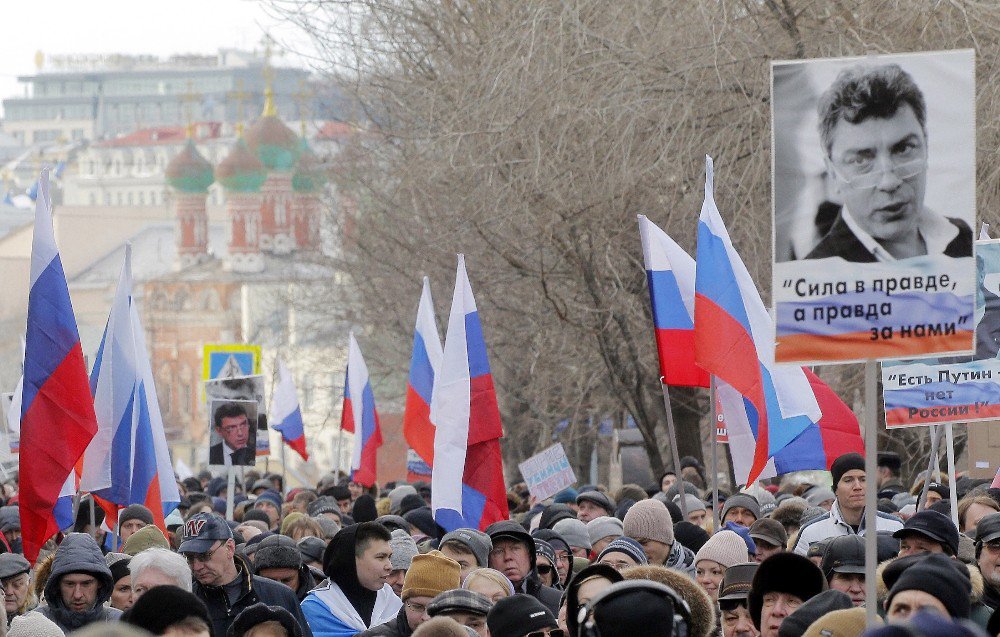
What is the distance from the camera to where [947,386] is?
10.6 metres

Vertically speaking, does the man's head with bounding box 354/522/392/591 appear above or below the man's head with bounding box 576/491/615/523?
above

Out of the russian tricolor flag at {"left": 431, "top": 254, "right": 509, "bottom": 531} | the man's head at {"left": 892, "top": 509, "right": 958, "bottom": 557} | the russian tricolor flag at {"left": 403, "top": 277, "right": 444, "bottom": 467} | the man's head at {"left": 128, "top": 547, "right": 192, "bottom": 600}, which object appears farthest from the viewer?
the russian tricolor flag at {"left": 403, "top": 277, "right": 444, "bottom": 467}

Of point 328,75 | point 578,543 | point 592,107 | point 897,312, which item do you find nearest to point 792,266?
point 897,312

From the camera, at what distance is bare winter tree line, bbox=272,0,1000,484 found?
15680mm

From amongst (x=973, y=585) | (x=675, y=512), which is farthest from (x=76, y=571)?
(x=675, y=512)

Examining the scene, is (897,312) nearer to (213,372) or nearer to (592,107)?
(592,107)

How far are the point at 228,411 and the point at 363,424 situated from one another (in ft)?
10.3

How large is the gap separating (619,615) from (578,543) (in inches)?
220

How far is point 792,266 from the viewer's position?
5.83 m

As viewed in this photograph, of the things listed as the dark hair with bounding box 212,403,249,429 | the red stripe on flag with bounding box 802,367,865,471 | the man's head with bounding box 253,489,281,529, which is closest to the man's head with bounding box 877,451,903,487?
the red stripe on flag with bounding box 802,367,865,471

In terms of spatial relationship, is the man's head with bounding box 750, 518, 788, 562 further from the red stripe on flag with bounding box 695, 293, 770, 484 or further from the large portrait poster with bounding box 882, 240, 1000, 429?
the large portrait poster with bounding box 882, 240, 1000, 429

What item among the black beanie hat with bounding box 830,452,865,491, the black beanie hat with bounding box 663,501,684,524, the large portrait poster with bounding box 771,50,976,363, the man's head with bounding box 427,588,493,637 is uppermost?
the large portrait poster with bounding box 771,50,976,363

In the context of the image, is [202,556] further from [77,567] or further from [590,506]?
[590,506]

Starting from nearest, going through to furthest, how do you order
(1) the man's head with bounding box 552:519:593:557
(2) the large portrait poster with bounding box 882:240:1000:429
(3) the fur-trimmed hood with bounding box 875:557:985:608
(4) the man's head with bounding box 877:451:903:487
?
(3) the fur-trimmed hood with bounding box 875:557:985:608
(1) the man's head with bounding box 552:519:593:557
(2) the large portrait poster with bounding box 882:240:1000:429
(4) the man's head with bounding box 877:451:903:487
